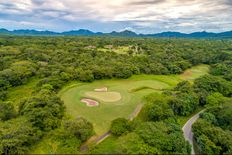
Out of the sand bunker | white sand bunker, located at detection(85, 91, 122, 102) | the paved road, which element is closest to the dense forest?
the paved road

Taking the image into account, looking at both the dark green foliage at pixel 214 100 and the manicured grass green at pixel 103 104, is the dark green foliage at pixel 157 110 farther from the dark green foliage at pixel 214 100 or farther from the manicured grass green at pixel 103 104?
the dark green foliage at pixel 214 100

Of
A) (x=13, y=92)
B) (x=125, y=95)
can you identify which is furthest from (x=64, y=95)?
(x=13, y=92)

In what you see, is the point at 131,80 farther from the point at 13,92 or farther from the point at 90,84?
the point at 13,92

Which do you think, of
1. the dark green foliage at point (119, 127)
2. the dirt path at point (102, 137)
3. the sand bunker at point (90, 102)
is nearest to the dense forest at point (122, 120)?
the dark green foliage at point (119, 127)

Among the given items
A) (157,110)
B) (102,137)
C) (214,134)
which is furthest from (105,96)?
(214,134)

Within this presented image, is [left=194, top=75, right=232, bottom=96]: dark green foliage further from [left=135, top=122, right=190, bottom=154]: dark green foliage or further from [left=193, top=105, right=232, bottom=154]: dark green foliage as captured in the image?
[left=135, top=122, right=190, bottom=154]: dark green foliage
